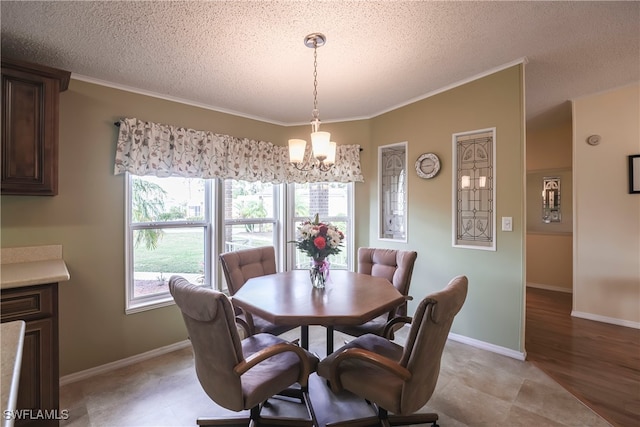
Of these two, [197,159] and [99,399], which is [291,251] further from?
[99,399]

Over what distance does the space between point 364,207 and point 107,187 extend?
2761 millimetres

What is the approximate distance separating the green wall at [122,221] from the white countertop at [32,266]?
69 millimetres

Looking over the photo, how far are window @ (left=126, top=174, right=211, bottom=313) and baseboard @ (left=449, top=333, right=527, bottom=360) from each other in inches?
109

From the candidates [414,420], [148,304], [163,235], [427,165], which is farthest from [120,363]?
[427,165]

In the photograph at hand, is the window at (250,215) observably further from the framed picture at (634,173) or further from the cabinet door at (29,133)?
the framed picture at (634,173)

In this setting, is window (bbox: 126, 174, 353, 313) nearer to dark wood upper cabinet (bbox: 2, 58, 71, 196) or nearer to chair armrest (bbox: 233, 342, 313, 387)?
dark wood upper cabinet (bbox: 2, 58, 71, 196)

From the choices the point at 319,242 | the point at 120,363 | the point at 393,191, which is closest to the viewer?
the point at 319,242

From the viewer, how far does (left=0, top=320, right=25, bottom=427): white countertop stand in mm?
667

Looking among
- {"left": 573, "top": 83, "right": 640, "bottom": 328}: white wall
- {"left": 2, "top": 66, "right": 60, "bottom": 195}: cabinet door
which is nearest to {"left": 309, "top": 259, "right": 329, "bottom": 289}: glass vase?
{"left": 2, "top": 66, "right": 60, "bottom": 195}: cabinet door

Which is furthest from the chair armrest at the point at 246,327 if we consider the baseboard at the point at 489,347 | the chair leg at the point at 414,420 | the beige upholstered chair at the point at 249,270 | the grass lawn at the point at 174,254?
the baseboard at the point at 489,347

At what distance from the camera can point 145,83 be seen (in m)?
2.65

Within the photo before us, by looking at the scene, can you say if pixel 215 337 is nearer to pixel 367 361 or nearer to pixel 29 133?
pixel 367 361

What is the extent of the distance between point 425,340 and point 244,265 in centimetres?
175

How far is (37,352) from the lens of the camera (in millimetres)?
1794
